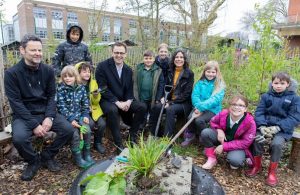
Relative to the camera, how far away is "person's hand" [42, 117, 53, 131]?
3.18 meters

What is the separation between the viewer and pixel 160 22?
41.3 feet

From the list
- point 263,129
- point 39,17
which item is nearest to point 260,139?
point 263,129

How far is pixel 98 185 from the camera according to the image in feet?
6.40

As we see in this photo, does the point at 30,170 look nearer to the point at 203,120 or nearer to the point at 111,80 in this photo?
the point at 111,80

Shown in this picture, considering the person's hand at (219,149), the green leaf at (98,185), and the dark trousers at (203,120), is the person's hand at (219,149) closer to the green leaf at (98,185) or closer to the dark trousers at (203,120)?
the dark trousers at (203,120)

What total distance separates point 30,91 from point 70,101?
538mm

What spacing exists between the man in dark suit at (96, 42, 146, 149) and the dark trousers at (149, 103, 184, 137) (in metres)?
0.20

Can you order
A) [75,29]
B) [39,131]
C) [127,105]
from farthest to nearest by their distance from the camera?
[75,29]
[127,105]
[39,131]

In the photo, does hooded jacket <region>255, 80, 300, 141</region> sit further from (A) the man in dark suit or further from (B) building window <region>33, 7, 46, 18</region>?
(B) building window <region>33, 7, 46, 18</region>

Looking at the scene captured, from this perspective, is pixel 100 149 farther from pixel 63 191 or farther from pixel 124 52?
pixel 124 52

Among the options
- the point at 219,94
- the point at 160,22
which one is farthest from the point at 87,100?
the point at 160,22

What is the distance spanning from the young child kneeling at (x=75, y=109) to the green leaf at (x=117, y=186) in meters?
1.57

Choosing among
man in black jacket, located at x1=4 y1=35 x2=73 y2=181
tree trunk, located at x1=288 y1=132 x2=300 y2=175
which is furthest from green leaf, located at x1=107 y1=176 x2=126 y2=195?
tree trunk, located at x1=288 y1=132 x2=300 y2=175

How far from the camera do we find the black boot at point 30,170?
3100 mm
